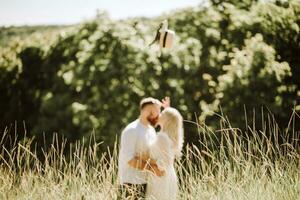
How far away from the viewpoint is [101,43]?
671 centimetres

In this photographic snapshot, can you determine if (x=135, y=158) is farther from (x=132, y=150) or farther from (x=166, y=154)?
(x=166, y=154)

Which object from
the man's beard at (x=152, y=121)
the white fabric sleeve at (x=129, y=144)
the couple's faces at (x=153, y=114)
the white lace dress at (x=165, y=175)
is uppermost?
the couple's faces at (x=153, y=114)

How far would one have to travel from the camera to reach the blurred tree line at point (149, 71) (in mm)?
6547

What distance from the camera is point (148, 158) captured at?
4977 millimetres

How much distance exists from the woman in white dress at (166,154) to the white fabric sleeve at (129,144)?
173 millimetres

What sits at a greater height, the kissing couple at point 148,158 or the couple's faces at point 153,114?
the couple's faces at point 153,114

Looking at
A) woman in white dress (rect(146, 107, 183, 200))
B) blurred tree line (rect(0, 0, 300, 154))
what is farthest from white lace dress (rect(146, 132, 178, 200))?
blurred tree line (rect(0, 0, 300, 154))

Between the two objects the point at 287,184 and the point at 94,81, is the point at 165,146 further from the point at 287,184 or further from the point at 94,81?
the point at 94,81

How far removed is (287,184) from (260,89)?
2.43 m

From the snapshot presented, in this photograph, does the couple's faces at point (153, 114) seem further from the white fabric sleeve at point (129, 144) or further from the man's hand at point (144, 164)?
the man's hand at point (144, 164)

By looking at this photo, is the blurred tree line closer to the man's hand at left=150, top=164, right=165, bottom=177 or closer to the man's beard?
the man's beard

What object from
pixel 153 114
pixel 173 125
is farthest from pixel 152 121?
pixel 173 125

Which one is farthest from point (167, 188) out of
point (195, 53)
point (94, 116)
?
point (195, 53)

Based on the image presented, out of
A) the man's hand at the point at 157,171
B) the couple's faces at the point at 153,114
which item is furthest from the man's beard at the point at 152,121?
the man's hand at the point at 157,171
